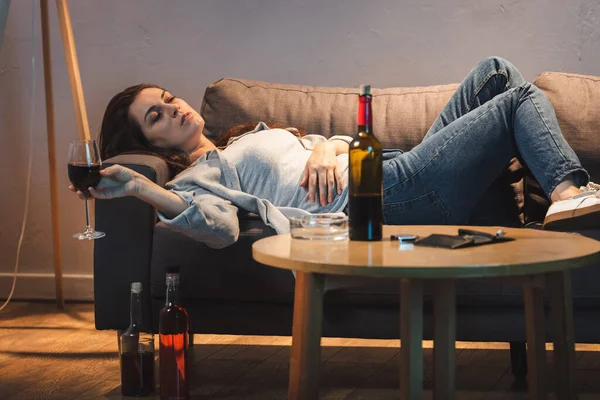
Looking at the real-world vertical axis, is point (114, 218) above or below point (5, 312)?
above

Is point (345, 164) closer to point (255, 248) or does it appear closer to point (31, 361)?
point (255, 248)

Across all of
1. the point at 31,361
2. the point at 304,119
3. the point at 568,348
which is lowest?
the point at 31,361

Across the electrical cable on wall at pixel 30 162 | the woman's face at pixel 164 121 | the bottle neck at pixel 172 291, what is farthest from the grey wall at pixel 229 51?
the bottle neck at pixel 172 291

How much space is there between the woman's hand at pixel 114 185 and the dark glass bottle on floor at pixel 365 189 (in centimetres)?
66

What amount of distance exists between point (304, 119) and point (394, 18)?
2.36 ft

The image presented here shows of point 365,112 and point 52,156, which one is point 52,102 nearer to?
point 52,156

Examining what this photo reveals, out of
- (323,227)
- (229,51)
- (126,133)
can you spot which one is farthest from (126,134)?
(323,227)

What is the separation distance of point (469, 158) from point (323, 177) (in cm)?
39

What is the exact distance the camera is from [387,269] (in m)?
1.21

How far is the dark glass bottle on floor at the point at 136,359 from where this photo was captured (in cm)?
198

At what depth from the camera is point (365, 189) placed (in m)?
1.50

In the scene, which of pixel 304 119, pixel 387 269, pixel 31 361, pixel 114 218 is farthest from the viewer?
pixel 304 119

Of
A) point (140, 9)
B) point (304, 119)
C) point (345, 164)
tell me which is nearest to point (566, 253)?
point (345, 164)

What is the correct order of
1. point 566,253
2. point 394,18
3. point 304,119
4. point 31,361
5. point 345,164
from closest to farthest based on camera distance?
point 566,253 < point 345,164 < point 31,361 < point 304,119 < point 394,18
